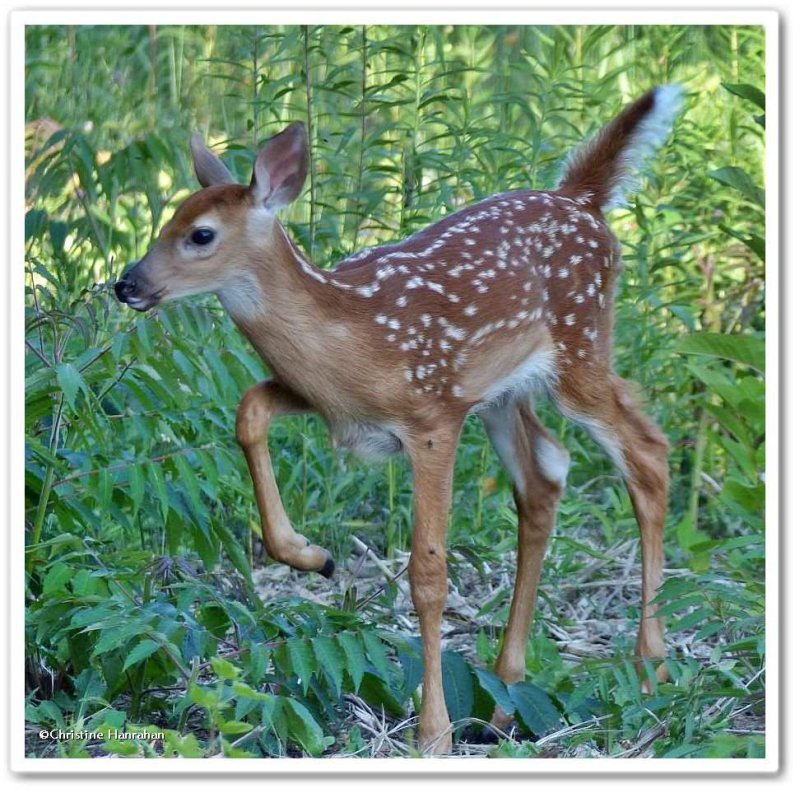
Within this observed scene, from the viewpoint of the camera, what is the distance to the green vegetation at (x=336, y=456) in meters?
4.57

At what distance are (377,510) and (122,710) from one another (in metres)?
1.71

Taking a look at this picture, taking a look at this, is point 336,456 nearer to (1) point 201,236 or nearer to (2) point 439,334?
(2) point 439,334

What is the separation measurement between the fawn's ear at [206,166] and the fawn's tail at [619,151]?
1.26 metres

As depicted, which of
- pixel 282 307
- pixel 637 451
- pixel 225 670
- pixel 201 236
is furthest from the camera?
pixel 637 451

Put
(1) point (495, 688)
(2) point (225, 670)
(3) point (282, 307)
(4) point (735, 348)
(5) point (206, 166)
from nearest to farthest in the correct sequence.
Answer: (2) point (225, 670) < (3) point (282, 307) < (5) point (206, 166) < (1) point (495, 688) < (4) point (735, 348)

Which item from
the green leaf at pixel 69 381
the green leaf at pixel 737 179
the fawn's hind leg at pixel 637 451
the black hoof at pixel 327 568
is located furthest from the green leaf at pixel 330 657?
the green leaf at pixel 737 179

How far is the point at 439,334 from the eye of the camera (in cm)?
478

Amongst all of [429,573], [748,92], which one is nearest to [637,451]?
[429,573]

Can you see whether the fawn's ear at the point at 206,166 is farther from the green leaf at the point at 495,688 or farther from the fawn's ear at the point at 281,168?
the green leaf at the point at 495,688

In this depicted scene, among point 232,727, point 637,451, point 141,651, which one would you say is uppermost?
point 637,451

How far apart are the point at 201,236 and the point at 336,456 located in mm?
808

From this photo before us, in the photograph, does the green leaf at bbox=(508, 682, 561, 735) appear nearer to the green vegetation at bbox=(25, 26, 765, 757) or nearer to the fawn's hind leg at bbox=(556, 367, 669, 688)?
the green vegetation at bbox=(25, 26, 765, 757)

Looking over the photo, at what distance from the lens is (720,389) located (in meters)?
5.50

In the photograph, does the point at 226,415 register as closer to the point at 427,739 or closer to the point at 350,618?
the point at 350,618
